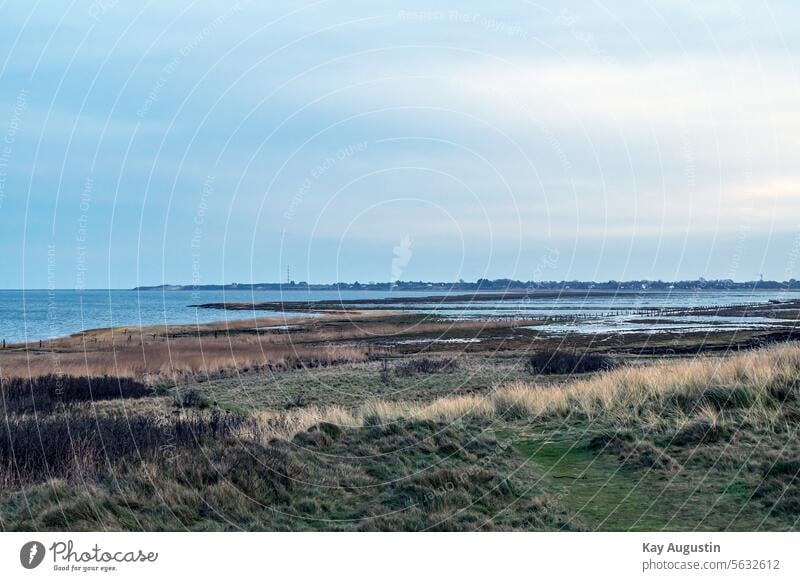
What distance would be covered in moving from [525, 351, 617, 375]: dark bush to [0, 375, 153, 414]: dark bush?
14259mm

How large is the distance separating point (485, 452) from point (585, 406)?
4.06 m

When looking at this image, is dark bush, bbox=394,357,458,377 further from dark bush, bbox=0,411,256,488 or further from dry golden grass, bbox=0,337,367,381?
dark bush, bbox=0,411,256,488

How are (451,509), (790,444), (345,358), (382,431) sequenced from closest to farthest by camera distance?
1. (451,509)
2. (790,444)
3. (382,431)
4. (345,358)

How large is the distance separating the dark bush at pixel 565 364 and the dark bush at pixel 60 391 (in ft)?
46.8

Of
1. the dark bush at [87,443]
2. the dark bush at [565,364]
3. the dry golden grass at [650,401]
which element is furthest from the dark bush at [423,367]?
the dark bush at [87,443]

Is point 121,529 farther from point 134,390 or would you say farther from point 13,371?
point 13,371

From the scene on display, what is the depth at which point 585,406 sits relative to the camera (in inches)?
616

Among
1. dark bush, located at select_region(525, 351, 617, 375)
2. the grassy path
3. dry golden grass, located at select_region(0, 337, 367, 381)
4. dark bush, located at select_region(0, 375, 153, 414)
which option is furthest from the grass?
dry golden grass, located at select_region(0, 337, 367, 381)

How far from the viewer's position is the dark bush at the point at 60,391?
2305 cm

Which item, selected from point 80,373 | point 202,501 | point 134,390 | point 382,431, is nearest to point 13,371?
point 80,373

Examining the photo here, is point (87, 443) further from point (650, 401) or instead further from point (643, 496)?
point (650, 401)

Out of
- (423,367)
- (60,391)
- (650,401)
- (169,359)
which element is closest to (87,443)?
(650,401)

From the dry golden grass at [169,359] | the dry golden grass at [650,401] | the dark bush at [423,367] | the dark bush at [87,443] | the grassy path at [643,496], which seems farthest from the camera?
the dry golden grass at [169,359]

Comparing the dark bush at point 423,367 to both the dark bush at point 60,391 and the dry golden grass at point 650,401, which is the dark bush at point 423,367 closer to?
the dark bush at point 60,391
